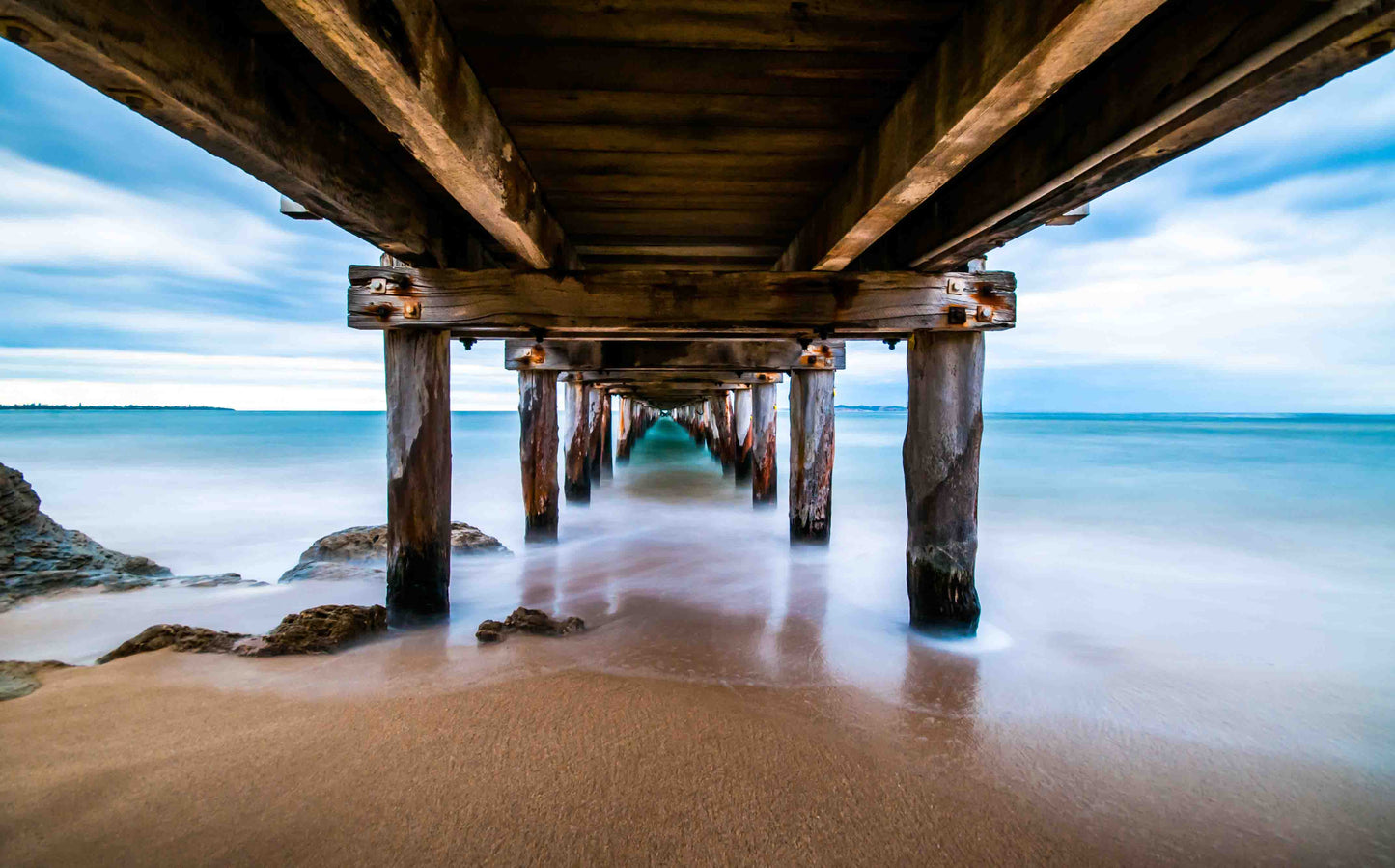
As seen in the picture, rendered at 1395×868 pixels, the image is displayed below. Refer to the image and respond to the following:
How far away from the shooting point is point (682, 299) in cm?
336

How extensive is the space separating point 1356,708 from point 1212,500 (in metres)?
13.3

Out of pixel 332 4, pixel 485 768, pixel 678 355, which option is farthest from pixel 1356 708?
pixel 332 4

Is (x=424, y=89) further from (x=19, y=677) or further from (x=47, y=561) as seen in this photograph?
(x=47, y=561)

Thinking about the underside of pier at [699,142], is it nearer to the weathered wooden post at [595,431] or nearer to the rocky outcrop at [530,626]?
the rocky outcrop at [530,626]

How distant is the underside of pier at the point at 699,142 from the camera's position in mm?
1376

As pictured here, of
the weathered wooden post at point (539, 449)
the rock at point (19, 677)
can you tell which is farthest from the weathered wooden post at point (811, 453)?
the rock at point (19, 677)

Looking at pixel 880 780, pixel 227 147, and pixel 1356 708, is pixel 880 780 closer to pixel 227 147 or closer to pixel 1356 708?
pixel 227 147

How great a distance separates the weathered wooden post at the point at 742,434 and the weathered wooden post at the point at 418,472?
26.9ft

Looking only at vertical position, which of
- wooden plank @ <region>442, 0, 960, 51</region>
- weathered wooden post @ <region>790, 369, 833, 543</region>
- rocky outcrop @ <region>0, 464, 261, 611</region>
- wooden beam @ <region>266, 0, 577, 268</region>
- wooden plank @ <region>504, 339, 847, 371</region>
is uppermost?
wooden plank @ <region>442, 0, 960, 51</region>

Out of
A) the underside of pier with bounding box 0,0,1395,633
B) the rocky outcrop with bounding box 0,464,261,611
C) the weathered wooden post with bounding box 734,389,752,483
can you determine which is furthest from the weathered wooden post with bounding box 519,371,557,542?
the weathered wooden post with bounding box 734,389,752,483

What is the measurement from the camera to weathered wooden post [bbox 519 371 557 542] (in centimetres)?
723

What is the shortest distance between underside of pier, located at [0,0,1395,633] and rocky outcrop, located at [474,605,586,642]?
1.50 feet

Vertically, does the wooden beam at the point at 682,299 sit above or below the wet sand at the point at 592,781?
above

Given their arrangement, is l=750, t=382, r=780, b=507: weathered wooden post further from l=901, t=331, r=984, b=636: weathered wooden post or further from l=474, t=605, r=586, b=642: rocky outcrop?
l=474, t=605, r=586, b=642: rocky outcrop
